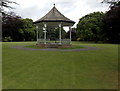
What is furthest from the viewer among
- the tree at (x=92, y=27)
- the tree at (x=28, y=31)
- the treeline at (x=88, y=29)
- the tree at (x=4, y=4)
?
the tree at (x=28, y=31)

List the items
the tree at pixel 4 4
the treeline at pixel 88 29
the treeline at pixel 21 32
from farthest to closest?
the treeline at pixel 21 32 < the treeline at pixel 88 29 < the tree at pixel 4 4

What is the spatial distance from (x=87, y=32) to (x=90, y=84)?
4387 centimetres

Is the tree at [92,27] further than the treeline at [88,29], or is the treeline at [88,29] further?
the tree at [92,27]

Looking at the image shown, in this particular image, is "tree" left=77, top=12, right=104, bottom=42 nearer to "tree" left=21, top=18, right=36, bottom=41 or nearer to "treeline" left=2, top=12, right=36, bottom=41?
"tree" left=21, top=18, right=36, bottom=41

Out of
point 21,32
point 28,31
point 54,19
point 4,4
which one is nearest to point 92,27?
point 28,31

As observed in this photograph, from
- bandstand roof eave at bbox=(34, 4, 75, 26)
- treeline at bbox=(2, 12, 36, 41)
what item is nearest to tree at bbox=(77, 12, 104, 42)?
treeline at bbox=(2, 12, 36, 41)

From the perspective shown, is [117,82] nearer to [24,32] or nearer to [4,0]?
[4,0]

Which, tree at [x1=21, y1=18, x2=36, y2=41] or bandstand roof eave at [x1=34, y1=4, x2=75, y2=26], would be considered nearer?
bandstand roof eave at [x1=34, y1=4, x2=75, y2=26]

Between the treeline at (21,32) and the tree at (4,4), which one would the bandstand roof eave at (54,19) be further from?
the treeline at (21,32)

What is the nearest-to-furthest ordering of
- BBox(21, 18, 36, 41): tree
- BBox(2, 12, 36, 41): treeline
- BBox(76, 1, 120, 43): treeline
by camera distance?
1. BBox(76, 1, 120, 43): treeline
2. BBox(2, 12, 36, 41): treeline
3. BBox(21, 18, 36, 41): tree

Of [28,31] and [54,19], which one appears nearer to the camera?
[54,19]

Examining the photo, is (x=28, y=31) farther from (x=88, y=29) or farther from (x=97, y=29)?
(x=97, y=29)

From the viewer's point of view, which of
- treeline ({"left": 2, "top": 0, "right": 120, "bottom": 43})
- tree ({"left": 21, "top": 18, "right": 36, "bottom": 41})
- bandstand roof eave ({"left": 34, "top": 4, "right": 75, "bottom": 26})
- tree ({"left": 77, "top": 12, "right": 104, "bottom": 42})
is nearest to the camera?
bandstand roof eave ({"left": 34, "top": 4, "right": 75, "bottom": 26})

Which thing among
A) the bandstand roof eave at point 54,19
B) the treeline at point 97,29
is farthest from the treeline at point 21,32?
the bandstand roof eave at point 54,19
